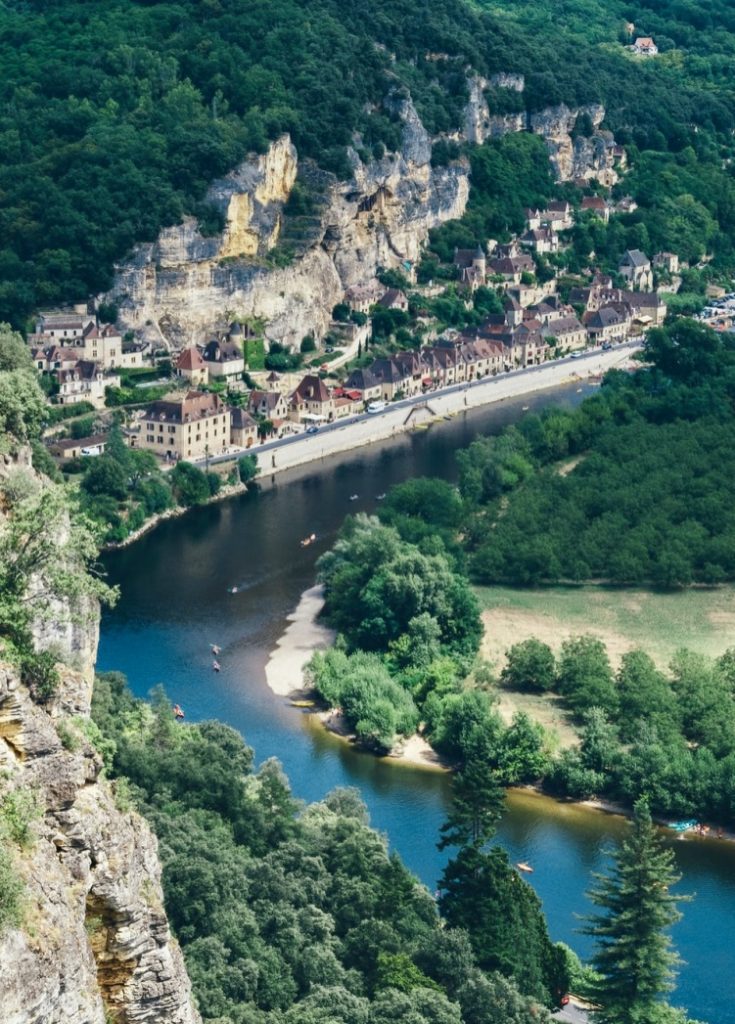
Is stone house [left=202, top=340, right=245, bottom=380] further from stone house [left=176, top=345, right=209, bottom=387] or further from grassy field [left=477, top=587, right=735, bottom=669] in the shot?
grassy field [left=477, top=587, right=735, bottom=669]

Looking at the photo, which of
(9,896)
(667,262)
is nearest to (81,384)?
(667,262)

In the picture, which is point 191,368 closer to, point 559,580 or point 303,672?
point 559,580

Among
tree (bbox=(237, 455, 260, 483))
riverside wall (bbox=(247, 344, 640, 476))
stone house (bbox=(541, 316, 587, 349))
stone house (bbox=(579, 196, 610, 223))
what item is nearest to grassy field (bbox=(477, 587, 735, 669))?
tree (bbox=(237, 455, 260, 483))

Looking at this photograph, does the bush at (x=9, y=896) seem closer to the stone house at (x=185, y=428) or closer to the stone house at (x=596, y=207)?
the stone house at (x=185, y=428)

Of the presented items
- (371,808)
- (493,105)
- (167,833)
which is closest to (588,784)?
(371,808)

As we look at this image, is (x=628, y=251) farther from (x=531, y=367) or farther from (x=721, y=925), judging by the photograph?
(x=721, y=925)

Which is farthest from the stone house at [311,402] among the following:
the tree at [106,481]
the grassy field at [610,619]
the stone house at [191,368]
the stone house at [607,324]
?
the grassy field at [610,619]
